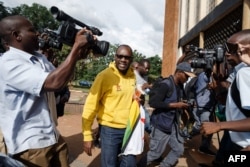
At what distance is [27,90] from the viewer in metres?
1.87

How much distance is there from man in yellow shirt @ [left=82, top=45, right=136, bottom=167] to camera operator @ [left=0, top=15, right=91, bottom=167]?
3.63 feet

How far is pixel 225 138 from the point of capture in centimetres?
373

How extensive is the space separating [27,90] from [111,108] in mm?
1454

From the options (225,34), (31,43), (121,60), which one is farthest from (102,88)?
(225,34)

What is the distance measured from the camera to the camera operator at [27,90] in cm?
185

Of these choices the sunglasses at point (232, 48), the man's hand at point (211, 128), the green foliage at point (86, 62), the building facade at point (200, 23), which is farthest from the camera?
the green foliage at point (86, 62)

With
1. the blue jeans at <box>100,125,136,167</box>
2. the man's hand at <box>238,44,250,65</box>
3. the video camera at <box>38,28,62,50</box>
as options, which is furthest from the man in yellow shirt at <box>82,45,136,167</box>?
the man's hand at <box>238,44,250,65</box>

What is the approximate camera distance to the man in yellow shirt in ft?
10.5

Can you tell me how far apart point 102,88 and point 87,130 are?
457 millimetres

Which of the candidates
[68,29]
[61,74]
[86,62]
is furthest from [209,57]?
[86,62]

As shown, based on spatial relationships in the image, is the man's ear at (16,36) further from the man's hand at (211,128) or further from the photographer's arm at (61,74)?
the man's hand at (211,128)

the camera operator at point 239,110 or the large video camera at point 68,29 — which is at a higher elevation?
the large video camera at point 68,29

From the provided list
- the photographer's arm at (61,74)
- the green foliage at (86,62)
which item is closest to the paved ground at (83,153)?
the photographer's arm at (61,74)

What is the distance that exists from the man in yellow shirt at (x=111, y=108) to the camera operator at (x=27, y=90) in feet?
3.63
